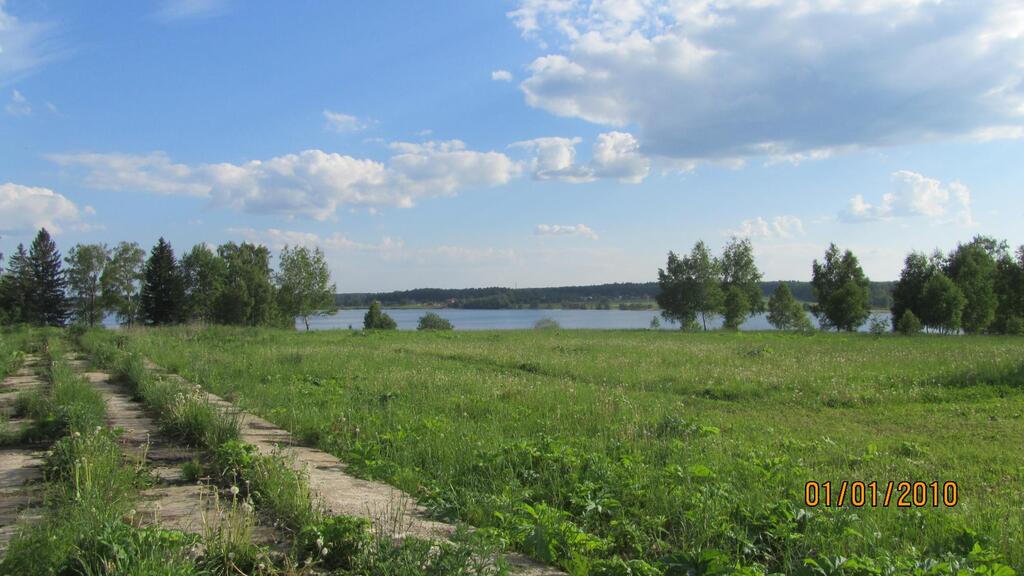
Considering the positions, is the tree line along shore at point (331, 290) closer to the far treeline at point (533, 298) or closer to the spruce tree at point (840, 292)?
the spruce tree at point (840, 292)

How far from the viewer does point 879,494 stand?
5.94 meters

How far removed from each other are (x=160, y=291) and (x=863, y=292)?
77.1 m

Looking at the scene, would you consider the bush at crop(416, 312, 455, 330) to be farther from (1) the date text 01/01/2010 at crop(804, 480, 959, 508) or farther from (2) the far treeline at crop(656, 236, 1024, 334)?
(1) the date text 01/01/2010 at crop(804, 480, 959, 508)

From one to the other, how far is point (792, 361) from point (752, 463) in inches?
586

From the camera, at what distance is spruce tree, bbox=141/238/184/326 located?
65375mm

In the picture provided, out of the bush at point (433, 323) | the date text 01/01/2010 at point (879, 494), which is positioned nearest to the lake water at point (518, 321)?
the bush at point (433, 323)

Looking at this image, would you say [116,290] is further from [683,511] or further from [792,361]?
[683,511]

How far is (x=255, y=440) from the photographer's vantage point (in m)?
8.39

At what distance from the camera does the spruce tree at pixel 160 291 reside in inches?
2574

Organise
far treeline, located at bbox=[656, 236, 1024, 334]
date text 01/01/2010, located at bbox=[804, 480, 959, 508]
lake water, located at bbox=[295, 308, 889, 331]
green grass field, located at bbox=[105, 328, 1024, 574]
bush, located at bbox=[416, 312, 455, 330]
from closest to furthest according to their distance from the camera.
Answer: green grass field, located at bbox=[105, 328, 1024, 574] < date text 01/01/2010, located at bbox=[804, 480, 959, 508] < far treeline, located at bbox=[656, 236, 1024, 334] < lake water, located at bbox=[295, 308, 889, 331] < bush, located at bbox=[416, 312, 455, 330]

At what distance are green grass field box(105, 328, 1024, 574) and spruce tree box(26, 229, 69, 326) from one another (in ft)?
221

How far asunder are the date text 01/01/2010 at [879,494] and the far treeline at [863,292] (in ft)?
173

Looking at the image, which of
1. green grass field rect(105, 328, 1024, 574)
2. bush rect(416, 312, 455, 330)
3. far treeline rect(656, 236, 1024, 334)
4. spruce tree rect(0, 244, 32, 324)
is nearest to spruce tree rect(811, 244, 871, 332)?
far treeline rect(656, 236, 1024, 334)

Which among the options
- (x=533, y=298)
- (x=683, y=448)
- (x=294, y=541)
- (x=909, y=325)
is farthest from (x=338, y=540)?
(x=533, y=298)
